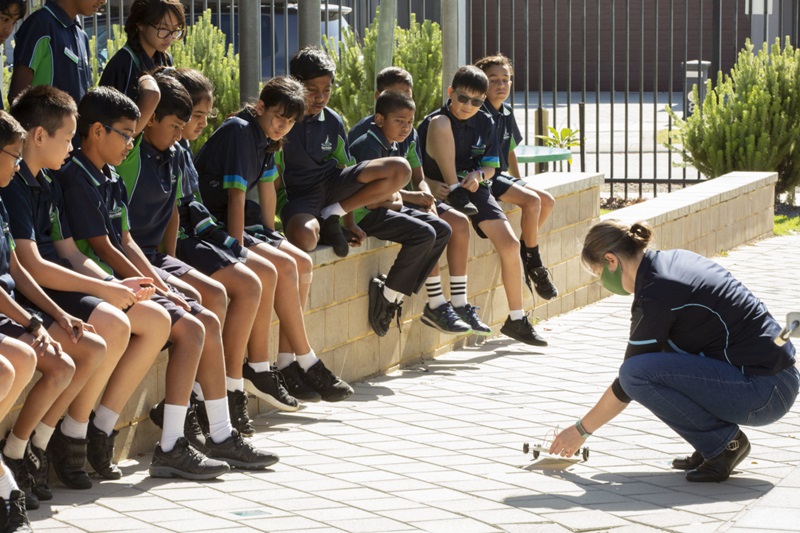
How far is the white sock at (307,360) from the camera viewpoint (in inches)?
257

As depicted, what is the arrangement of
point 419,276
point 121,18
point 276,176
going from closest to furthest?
point 276,176 → point 419,276 → point 121,18

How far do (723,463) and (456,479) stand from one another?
3.36ft

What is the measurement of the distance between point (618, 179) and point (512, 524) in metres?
9.79

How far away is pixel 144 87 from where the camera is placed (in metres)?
5.84

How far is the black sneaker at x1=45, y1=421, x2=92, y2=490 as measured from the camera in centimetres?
521

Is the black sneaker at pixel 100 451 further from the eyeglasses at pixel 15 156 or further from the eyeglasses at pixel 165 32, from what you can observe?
the eyeglasses at pixel 165 32

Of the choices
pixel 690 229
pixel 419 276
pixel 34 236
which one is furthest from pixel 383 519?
pixel 690 229

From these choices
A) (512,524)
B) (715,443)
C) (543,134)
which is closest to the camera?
(512,524)

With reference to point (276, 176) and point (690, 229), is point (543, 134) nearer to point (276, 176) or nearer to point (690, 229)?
point (690, 229)

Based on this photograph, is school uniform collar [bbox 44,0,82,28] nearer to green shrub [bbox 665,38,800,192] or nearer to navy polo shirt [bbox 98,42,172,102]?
navy polo shirt [bbox 98,42,172,102]

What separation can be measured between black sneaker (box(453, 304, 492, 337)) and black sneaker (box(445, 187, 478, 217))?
548 mm

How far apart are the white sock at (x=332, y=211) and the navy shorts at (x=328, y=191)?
0.08 ft

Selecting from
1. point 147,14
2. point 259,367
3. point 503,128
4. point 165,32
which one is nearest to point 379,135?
point 503,128

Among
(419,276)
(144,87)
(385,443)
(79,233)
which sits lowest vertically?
(385,443)
